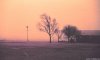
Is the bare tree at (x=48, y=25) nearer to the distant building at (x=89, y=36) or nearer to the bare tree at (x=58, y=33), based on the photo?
the bare tree at (x=58, y=33)

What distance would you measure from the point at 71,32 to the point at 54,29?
0.63ft

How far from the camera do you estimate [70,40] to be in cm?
270

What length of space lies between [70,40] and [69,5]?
393 mm

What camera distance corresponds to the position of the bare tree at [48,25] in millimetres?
2713

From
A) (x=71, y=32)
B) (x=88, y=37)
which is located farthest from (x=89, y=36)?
(x=71, y=32)

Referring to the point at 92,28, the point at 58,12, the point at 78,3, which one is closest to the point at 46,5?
the point at 58,12

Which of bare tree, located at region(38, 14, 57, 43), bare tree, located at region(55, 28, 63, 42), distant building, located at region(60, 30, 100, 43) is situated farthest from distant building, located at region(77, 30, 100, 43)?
bare tree, located at region(38, 14, 57, 43)

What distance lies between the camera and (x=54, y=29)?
2709mm

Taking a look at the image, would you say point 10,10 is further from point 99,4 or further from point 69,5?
point 99,4

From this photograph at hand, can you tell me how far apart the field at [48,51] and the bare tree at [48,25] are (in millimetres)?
145

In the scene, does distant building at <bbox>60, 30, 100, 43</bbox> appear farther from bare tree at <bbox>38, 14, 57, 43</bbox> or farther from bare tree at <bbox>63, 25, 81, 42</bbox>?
bare tree at <bbox>38, 14, 57, 43</bbox>

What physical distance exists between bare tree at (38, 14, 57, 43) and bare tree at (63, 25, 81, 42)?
0.13 metres

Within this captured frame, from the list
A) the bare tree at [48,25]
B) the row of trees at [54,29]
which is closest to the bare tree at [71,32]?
the row of trees at [54,29]

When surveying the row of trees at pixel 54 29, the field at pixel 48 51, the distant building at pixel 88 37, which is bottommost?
Answer: the field at pixel 48 51
